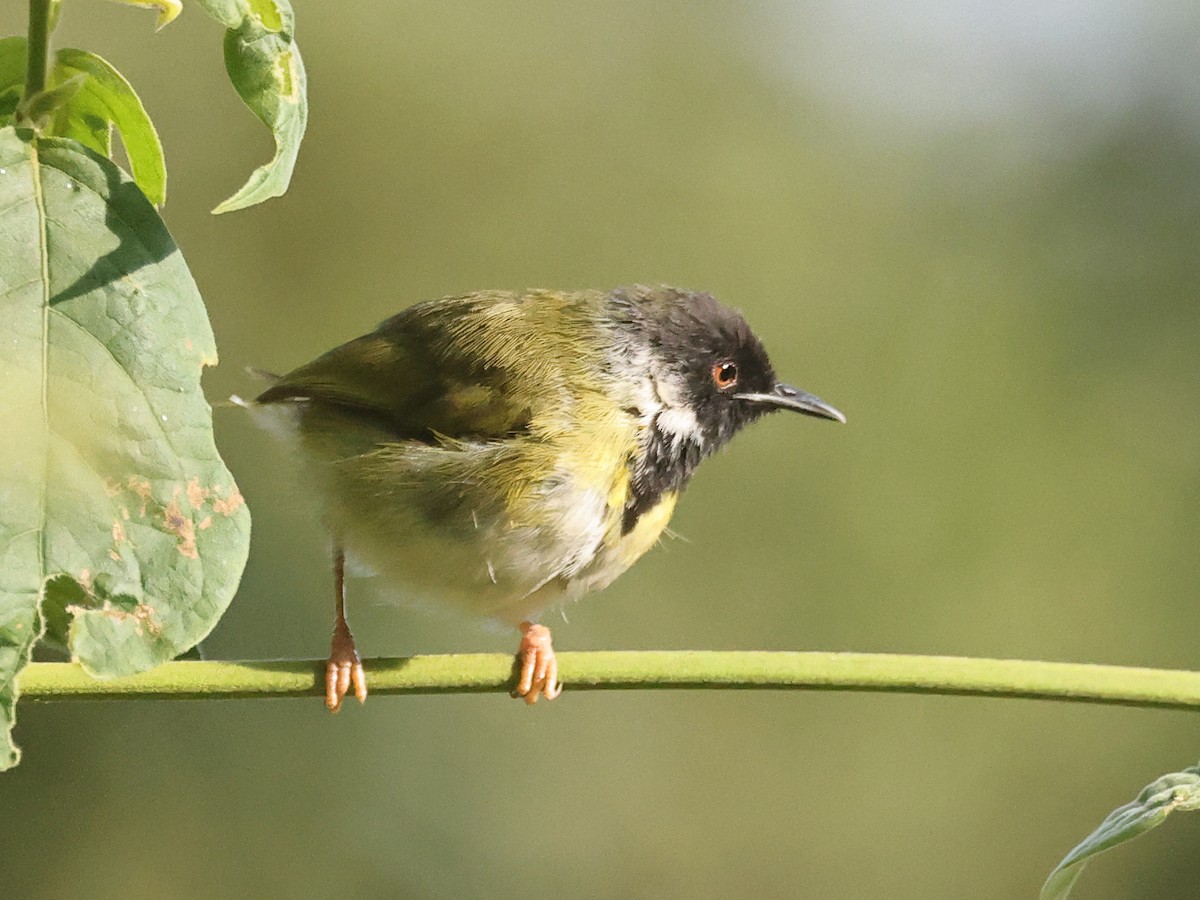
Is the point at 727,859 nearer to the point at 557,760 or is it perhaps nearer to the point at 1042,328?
the point at 557,760

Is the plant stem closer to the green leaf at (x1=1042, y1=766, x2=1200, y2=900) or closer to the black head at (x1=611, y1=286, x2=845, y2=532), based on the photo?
the green leaf at (x1=1042, y1=766, x2=1200, y2=900)

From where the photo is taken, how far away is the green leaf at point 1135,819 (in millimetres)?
1959

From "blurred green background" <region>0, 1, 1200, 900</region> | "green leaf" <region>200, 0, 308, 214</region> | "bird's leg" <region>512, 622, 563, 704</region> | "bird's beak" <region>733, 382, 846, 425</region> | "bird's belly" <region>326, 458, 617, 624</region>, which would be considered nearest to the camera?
"green leaf" <region>200, 0, 308, 214</region>

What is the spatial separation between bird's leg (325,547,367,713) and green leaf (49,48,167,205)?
0.94 m

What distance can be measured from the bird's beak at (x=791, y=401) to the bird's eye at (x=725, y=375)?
0.05 meters

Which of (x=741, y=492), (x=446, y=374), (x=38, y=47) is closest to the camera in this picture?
(x=38, y=47)

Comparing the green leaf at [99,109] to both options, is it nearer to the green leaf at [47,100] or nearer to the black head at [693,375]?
the green leaf at [47,100]

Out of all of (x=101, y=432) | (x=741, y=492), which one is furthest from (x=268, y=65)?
(x=741, y=492)

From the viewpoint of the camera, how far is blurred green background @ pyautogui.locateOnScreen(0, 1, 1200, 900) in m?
8.14

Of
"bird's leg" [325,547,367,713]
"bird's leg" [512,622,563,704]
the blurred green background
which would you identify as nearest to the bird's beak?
"bird's leg" [512,622,563,704]

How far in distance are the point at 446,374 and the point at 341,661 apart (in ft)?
2.86

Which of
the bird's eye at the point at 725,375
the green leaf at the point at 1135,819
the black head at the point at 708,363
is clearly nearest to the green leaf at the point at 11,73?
the green leaf at the point at 1135,819

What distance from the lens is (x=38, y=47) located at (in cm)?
178

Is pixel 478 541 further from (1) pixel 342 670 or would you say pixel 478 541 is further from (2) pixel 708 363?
(2) pixel 708 363
